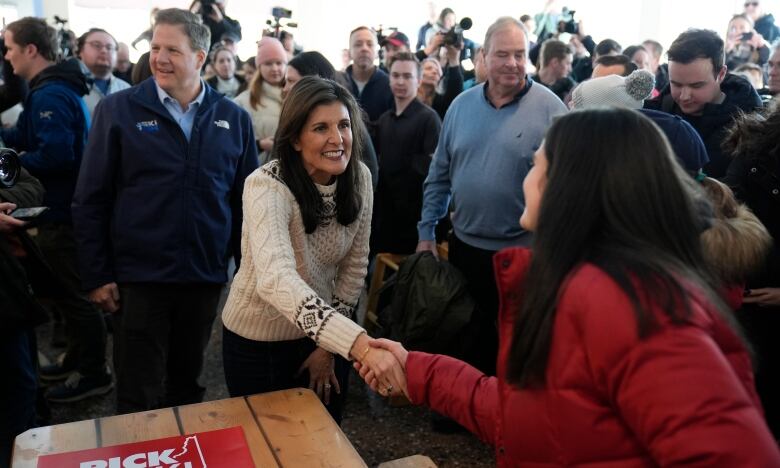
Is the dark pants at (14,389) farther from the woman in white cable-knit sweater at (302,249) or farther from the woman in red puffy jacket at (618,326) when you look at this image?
the woman in red puffy jacket at (618,326)

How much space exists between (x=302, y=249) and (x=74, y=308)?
2049 mm

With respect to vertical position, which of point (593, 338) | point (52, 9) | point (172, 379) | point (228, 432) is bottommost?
point (172, 379)

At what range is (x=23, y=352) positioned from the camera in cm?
258

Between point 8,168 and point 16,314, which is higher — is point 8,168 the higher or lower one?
the higher one

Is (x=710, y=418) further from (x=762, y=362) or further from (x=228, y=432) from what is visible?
(x=762, y=362)

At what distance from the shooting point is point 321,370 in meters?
2.18

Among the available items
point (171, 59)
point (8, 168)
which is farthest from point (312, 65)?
point (8, 168)

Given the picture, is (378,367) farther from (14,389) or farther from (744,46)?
(744,46)

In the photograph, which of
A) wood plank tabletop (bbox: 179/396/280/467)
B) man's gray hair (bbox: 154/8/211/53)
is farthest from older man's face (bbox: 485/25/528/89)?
wood plank tabletop (bbox: 179/396/280/467)

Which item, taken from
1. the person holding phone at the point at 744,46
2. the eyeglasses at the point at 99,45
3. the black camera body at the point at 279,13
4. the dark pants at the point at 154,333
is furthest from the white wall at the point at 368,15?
the dark pants at the point at 154,333

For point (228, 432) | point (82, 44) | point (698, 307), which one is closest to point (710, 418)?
point (698, 307)

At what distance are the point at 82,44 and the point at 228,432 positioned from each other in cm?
406

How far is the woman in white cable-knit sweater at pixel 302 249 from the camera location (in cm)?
190

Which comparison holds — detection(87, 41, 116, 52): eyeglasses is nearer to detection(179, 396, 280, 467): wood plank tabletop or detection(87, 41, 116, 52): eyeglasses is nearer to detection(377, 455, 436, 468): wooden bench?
detection(179, 396, 280, 467): wood plank tabletop
